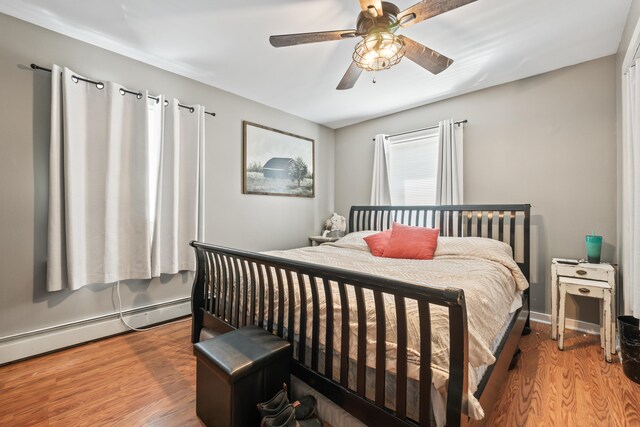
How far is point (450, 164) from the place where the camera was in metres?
3.26

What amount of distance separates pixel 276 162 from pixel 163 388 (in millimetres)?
2781

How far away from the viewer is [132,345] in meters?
2.36

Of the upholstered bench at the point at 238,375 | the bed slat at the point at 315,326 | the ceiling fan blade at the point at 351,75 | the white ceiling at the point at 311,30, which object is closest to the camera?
the upholstered bench at the point at 238,375

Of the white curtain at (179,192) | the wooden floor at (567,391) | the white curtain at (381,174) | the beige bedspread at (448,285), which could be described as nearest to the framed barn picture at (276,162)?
the white curtain at (179,192)

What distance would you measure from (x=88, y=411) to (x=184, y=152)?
2223mm

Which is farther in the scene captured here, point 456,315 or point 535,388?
point 535,388

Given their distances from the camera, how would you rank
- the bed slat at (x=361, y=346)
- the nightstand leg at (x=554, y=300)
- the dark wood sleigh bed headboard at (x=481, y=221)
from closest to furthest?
1. the bed slat at (x=361, y=346)
2. the nightstand leg at (x=554, y=300)
3. the dark wood sleigh bed headboard at (x=481, y=221)

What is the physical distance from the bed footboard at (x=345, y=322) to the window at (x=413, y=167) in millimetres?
2612

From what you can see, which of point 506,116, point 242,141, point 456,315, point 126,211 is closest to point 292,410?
point 456,315

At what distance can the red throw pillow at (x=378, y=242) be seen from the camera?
2.86 m

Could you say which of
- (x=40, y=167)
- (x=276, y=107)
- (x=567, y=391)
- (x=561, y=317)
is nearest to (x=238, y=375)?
(x=567, y=391)

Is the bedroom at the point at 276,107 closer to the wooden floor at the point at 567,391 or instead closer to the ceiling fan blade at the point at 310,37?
the wooden floor at the point at 567,391

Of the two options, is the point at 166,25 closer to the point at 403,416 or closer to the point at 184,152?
the point at 184,152

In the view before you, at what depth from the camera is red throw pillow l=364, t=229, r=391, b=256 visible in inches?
112
